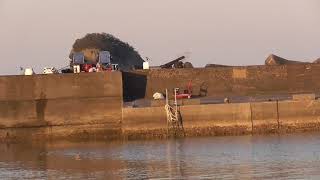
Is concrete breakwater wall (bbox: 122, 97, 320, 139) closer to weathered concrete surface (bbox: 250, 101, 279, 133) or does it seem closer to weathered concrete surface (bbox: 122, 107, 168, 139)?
weathered concrete surface (bbox: 250, 101, 279, 133)

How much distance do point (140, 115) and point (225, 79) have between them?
615 centimetres

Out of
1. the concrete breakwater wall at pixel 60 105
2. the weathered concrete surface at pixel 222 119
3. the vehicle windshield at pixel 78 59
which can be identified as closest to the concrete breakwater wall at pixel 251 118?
the weathered concrete surface at pixel 222 119

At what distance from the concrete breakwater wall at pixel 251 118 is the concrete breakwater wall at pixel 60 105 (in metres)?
2.11

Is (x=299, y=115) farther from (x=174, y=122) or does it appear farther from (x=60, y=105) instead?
(x=60, y=105)

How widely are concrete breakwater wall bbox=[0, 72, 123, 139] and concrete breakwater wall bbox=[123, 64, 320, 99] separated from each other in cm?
303

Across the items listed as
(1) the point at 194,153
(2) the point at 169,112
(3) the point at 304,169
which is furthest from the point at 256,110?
(3) the point at 304,169

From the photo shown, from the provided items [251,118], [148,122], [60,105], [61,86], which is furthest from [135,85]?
[251,118]

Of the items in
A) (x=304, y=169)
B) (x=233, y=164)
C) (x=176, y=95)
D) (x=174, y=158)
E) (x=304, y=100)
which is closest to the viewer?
(x=304, y=169)

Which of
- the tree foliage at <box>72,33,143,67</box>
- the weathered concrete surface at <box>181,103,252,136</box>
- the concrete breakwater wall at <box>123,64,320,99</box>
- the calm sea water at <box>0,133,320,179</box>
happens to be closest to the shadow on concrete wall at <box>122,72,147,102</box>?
the concrete breakwater wall at <box>123,64,320,99</box>

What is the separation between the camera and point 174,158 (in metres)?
28.0

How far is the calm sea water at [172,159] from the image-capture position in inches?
915

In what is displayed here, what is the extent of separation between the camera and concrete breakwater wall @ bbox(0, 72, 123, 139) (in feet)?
121

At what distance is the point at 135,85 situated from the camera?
4056 centimetres

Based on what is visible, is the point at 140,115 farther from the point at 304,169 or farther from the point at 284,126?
the point at 304,169
